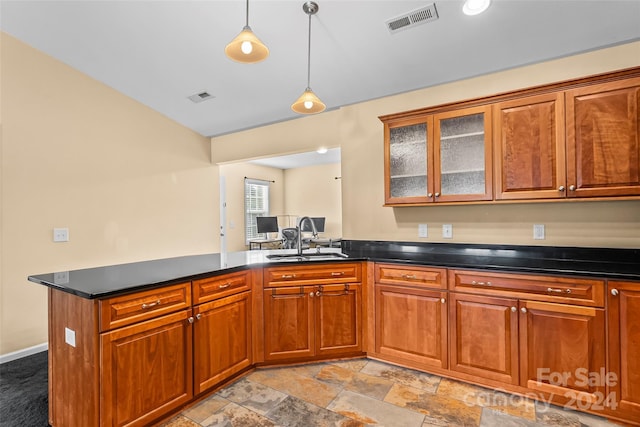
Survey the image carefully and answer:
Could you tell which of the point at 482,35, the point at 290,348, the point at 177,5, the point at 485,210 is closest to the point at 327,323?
the point at 290,348

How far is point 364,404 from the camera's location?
6.95 feet

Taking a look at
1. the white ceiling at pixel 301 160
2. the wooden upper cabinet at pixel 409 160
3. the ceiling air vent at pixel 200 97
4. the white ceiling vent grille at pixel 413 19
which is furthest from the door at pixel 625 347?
the white ceiling at pixel 301 160

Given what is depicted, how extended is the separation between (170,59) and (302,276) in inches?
91.5

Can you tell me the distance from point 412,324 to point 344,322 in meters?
0.55

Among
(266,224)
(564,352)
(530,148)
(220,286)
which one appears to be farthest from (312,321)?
(266,224)

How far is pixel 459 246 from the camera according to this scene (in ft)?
9.52

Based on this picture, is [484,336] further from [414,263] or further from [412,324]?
[414,263]

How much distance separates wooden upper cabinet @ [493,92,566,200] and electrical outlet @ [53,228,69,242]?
400cm

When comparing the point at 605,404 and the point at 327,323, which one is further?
the point at 327,323

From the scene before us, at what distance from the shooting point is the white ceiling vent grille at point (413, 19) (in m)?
2.19

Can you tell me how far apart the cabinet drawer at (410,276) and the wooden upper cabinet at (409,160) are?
0.62m

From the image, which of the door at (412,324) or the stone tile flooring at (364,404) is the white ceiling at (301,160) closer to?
the door at (412,324)

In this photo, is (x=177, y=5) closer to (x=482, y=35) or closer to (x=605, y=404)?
(x=482, y=35)

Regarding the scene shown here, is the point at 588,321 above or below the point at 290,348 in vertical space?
above
